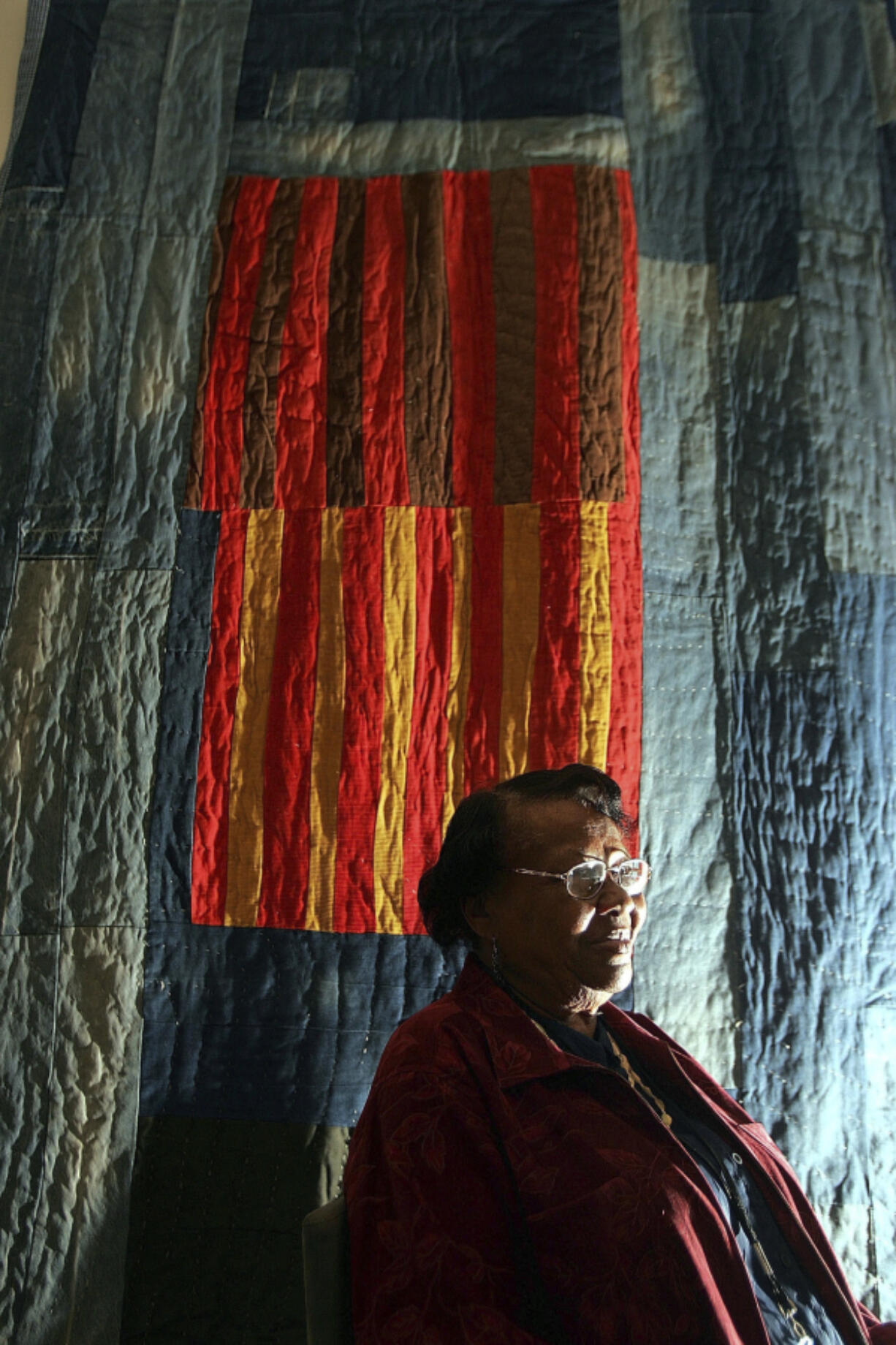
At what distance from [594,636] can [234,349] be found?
864 mm

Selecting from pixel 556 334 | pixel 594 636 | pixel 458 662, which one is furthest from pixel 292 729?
pixel 556 334

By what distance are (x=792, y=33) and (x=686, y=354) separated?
2.30ft

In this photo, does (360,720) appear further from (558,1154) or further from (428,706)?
(558,1154)

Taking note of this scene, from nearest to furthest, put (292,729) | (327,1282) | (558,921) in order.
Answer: (327,1282) < (558,921) < (292,729)

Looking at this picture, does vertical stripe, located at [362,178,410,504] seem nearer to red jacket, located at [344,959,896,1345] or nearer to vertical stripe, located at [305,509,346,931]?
vertical stripe, located at [305,509,346,931]

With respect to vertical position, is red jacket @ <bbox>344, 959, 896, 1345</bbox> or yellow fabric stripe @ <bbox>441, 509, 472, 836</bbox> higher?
yellow fabric stripe @ <bbox>441, 509, 472, 836</bbox>

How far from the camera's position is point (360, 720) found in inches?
71.1

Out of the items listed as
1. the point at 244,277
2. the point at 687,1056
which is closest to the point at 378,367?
the point at 244,277

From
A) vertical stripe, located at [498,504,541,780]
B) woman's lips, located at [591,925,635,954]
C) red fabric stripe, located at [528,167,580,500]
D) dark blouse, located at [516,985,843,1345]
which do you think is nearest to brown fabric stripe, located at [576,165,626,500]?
red fabric stripe, located at [528,167,580,500]

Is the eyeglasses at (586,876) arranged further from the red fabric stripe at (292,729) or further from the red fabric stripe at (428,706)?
the red fabric stripe at (292,729)

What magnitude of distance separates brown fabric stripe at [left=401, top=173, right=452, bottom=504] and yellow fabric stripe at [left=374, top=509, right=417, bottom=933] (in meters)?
0.09

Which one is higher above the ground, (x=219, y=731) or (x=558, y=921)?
(x=219, y=731)

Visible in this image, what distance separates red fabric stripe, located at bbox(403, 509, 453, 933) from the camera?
1.76 metres

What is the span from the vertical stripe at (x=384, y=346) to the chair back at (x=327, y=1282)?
3.94 feet
